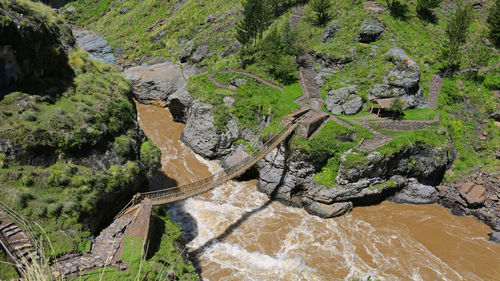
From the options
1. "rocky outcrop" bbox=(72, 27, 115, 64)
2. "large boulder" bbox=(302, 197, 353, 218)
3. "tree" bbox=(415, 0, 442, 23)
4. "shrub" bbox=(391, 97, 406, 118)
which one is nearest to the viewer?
"large boulder" bbox=(302, 197, 353, 218)

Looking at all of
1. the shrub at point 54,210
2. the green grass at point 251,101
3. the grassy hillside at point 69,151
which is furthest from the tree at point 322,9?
the shrub at point 54,210

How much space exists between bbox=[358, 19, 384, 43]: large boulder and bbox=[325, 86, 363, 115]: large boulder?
8.57 m

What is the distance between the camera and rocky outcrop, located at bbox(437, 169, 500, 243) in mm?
22500

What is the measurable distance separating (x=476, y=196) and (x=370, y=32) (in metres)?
21.0

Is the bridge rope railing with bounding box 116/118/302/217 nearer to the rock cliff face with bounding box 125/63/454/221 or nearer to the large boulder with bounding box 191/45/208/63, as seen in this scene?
the rock cliff face with bounding box 125/63/454/221

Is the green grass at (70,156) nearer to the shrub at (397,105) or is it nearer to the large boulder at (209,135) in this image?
the large boulder at (209,135)

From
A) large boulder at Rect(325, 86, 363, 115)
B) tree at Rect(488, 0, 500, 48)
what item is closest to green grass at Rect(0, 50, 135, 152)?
large boulder at Rect(325, 86, 363, 115)

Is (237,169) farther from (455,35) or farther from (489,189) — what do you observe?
(455,35)

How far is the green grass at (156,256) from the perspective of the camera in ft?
38.7

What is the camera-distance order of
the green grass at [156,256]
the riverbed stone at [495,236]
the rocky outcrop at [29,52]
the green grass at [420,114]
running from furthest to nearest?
the green grass at [420,114]
the riverbed stone at [495,236]
the rocky outcrop at [29,52]
the green grass at [156,256]

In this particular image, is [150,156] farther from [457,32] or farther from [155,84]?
[457,32]

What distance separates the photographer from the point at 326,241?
20.0 m

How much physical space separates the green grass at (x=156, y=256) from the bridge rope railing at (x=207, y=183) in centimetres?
117

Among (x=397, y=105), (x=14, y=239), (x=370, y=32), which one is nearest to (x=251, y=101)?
(x=397, y=105)
